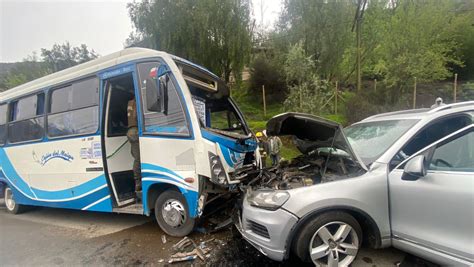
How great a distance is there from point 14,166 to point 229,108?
5462mm

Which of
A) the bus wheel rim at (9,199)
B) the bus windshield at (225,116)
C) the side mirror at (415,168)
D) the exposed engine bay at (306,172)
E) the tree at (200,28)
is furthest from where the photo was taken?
the tree at (200,28)

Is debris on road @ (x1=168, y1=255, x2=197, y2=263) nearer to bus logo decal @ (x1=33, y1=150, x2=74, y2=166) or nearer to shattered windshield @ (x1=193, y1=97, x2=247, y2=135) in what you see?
shattered windshield @ (x1=193, y1=97, x2=247, y2=135)

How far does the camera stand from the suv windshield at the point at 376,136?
2.99 m

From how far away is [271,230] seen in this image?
8.82ft

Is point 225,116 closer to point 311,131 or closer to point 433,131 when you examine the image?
point 311,131

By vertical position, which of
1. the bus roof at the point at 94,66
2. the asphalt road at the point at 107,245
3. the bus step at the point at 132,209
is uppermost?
the bus roof at the point at 94,66

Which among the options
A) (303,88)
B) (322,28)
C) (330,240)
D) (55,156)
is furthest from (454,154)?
(322,28)

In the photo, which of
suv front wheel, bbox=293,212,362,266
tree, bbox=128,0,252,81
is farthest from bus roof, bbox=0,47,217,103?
tree, bbox=128,0,252,81

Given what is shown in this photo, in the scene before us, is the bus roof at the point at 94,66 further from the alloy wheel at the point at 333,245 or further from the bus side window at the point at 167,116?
the alloy wheel at the point at 333,245

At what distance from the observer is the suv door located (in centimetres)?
232

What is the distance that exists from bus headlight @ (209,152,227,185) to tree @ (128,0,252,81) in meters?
13.2

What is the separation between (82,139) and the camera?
4648mm

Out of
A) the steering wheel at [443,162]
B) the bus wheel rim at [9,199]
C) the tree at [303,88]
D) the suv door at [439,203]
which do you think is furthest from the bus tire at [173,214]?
the tree at [303,88]

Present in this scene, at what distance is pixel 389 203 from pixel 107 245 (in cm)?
410
